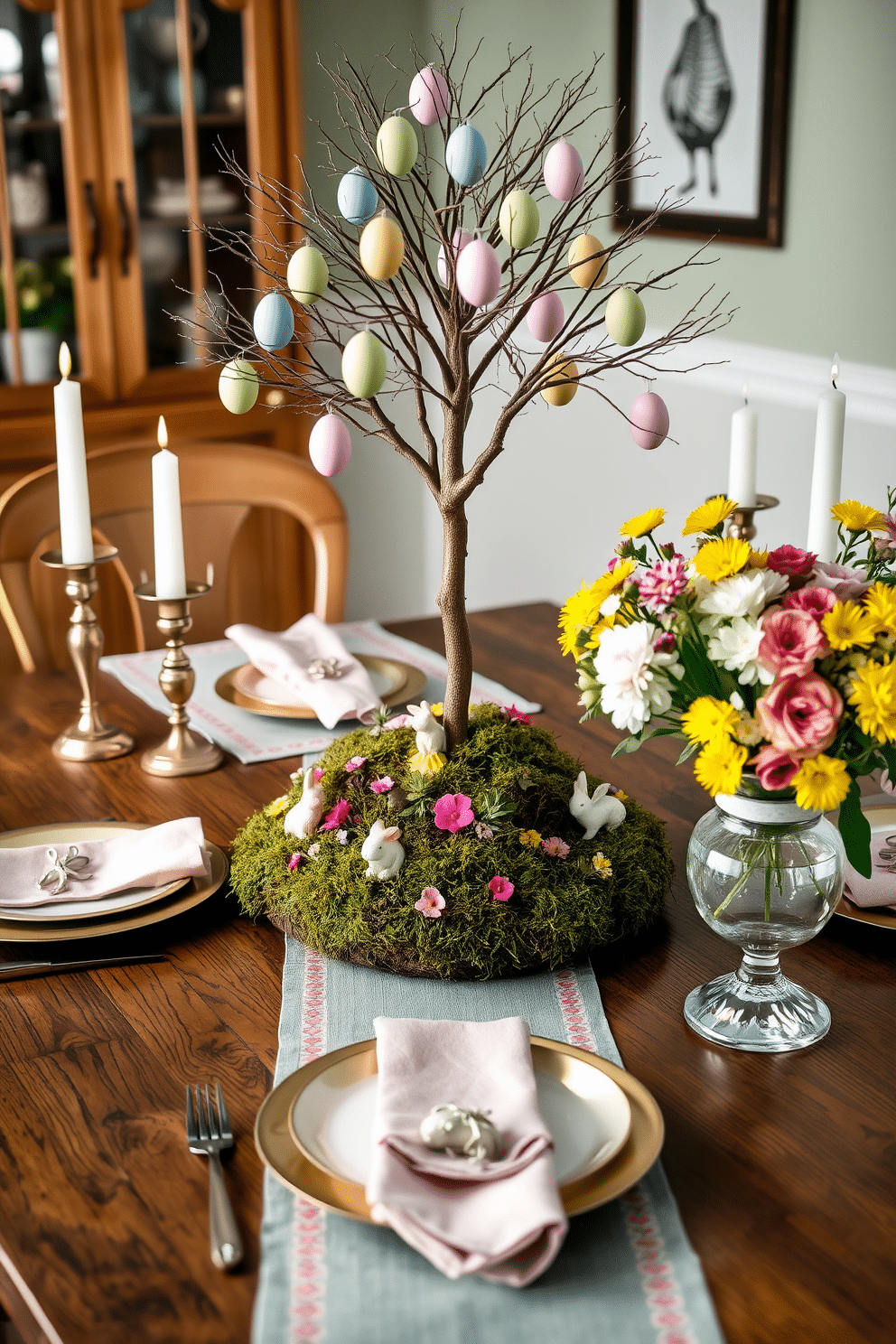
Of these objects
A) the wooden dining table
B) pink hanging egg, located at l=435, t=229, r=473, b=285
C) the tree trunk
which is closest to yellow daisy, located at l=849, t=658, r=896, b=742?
the wooden dining table

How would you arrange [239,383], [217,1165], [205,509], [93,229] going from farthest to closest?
[93,229]
[205,509]
[239,383]
[217,1165]

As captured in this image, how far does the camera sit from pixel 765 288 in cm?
275

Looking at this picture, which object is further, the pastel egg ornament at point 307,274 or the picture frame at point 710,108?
the picture frame at point 710,108

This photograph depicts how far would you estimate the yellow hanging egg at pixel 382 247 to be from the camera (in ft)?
3.14

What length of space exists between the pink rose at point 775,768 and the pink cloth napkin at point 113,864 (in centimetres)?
54

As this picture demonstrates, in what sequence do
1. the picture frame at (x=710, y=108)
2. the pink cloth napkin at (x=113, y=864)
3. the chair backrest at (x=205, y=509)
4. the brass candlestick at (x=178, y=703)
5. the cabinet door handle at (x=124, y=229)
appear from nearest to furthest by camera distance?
the pink cloth napkin at (x=113, y=864) < the brass candlestick at (x=178, y=703) < the chair backrest at (x=205, y=509) < the picture frame at (x=710, y=108) < the cabinet door handle at (x=124, y=229)

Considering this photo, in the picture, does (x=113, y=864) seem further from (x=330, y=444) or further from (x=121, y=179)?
(x=121, y=179)

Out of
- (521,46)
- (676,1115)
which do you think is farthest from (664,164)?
(676,1115)

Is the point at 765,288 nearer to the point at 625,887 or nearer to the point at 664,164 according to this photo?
the point at 664,164

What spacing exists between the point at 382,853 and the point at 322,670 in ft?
2.08

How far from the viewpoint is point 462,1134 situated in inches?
30.8

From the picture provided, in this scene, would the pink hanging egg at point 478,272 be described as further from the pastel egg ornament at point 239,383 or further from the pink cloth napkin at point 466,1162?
the pink cloth napkin at point 466,1162

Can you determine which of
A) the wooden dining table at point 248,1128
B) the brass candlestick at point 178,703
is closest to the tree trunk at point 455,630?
the wooden dining table at point 248,1128

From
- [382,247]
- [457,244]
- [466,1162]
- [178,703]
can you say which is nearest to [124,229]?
[178,703]
